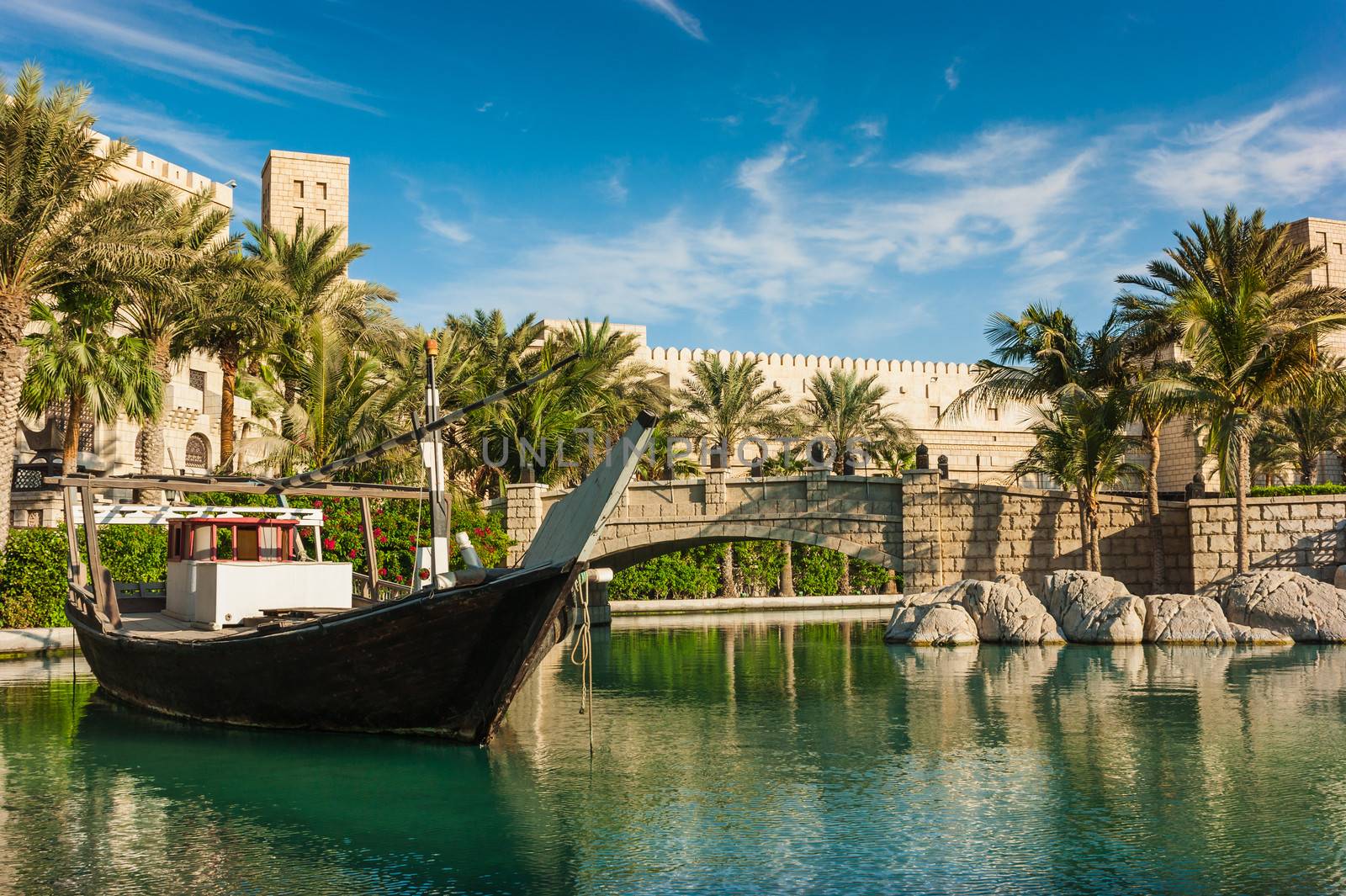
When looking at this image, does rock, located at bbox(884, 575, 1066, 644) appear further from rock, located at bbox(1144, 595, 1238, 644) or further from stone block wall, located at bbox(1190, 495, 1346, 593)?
stone block wall, located at bbox(1190, 495, 1346, 593)

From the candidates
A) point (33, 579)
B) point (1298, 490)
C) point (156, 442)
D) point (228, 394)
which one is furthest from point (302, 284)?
point (1298, 490)

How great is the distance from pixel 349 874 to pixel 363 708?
5214mm

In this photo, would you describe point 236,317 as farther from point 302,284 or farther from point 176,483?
point 176,483

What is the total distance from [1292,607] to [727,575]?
20971 mm

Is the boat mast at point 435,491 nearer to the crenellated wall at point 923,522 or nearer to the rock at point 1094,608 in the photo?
the rock at point 1094,608

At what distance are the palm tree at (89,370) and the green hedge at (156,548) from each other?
86.9 inches

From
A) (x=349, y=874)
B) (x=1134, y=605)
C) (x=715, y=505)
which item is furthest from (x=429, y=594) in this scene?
(x=715, y=505)

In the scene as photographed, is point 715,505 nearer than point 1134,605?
No

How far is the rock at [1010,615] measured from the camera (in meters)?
23.8

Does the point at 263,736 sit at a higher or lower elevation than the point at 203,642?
lower

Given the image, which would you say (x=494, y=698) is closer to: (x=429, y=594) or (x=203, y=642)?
(x=429, y=594)

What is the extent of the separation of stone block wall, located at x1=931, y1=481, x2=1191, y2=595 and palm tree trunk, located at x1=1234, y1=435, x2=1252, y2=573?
312 centimetres

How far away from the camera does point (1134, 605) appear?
2342 centimetres

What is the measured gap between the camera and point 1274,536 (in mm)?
27781
